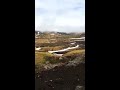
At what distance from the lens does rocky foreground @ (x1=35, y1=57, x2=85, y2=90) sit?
139 centimetres

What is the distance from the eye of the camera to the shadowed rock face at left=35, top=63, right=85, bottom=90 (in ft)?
4.54

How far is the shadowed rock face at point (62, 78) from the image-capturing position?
1.38 m

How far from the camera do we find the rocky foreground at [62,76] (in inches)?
54.6

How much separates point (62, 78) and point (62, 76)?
0.01 m

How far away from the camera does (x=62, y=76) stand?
141 centimetres

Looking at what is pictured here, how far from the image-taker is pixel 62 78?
1405 millimetres
